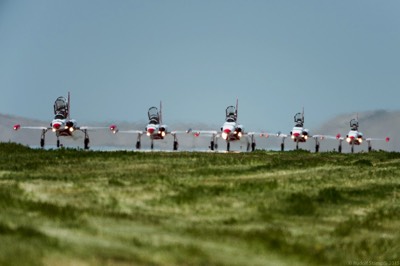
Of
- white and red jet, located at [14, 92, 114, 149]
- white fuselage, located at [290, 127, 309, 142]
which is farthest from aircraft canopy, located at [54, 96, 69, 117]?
white fuselage, located at [290, 127, 309, 142]

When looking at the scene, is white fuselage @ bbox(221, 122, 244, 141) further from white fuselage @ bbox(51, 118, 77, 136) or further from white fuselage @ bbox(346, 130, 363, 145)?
A: white fuselage @ bbox(346, 130, 363, 145)

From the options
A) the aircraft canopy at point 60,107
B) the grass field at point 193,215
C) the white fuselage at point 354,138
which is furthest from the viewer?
the white fuselage at point 354,138

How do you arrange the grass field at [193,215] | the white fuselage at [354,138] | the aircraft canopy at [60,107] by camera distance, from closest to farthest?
the grass field at [193,215]
the aircraft canopy at [60,107]
the white fuselage at [354,138]

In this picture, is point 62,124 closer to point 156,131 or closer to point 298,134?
point 156,131

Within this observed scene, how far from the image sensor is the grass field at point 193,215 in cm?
1641

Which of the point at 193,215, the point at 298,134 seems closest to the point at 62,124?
the point at 298,134

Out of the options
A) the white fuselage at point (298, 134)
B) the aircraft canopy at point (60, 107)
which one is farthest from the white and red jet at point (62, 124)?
the white fuselage at point (298, 134)

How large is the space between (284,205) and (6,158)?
25.4m

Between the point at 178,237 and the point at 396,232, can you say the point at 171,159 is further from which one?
the point at 178,237

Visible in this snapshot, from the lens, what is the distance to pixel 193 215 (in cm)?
2417

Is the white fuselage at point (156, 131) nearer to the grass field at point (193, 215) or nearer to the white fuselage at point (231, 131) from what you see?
the white fuselage at point (231, 131)

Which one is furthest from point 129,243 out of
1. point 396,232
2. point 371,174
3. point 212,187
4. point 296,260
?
point 371,174

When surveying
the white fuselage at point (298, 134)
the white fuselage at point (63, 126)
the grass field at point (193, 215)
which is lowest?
the grass field at point (193, 215)

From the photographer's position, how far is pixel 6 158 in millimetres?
49000
